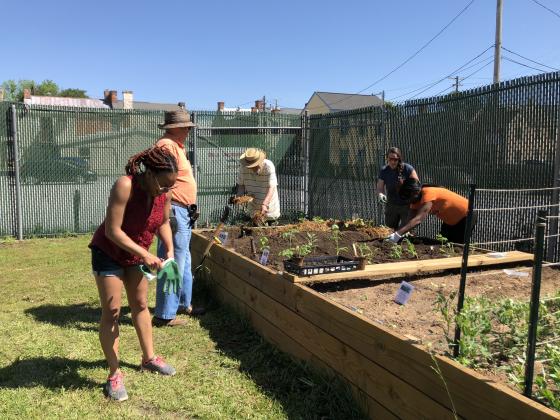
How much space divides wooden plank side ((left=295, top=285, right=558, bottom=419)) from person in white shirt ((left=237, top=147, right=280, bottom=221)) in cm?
311

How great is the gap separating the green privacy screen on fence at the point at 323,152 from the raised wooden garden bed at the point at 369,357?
2316 millimetres

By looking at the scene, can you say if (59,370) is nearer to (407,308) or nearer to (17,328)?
(17,328)

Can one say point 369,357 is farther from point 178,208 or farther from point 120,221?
point 178,208

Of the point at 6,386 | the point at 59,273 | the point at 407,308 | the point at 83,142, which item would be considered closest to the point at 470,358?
the point at 407,308

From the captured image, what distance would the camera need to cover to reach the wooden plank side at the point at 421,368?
209cm

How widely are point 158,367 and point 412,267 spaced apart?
221 centimetres

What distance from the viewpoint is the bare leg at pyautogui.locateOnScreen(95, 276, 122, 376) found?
11.4ft

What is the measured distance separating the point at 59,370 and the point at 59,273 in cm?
359

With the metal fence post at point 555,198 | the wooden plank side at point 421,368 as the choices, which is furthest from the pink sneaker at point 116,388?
the metal fence post at point 555,198

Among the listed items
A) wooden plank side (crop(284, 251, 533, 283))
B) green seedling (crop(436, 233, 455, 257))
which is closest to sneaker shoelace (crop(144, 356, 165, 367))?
wooden plank side (crop(284, 251, 533, 283))

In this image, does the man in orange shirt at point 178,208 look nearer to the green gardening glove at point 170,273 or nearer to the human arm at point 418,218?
the green gardening glove at point 170,273

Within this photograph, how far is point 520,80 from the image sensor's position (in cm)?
634

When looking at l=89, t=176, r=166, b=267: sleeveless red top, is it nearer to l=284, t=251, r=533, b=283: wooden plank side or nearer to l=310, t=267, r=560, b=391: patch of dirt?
l=284, t=251, r=533, b=283: wooden plank side

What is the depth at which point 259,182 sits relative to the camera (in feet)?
22.3
